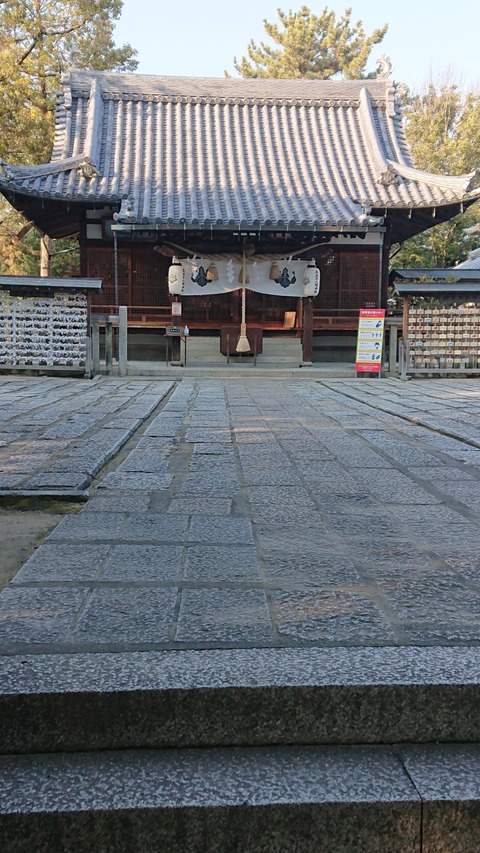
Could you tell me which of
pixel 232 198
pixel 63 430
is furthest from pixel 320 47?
pixel 63 430

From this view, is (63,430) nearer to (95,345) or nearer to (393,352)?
(95,345)

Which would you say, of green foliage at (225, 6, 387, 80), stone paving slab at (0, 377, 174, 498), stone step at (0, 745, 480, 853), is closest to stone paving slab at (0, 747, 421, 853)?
stone step at (0, 745, 480, 853)

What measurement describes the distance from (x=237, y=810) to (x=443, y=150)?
91.6 feet

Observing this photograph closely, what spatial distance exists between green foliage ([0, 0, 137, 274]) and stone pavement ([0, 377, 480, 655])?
1589 cm

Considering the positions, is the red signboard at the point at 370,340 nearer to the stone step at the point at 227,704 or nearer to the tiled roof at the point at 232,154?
the tiled roof at the point at 232,154

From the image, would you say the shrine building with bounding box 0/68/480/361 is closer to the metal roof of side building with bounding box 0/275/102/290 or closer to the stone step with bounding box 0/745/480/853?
the metal roof of side building with bounding box 0/275/102/290

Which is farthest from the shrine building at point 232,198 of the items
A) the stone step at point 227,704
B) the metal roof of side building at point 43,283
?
the stone step at point 227,704

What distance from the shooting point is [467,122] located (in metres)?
26.1

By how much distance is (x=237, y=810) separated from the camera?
1288 mm

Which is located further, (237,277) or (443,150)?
(443,150)

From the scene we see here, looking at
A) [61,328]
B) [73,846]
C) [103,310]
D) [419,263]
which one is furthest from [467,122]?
[73,846]

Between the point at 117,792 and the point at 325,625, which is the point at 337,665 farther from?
the point at 117,792

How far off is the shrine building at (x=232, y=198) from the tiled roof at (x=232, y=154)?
0.16 feet

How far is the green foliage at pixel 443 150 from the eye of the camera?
20.5 meters
